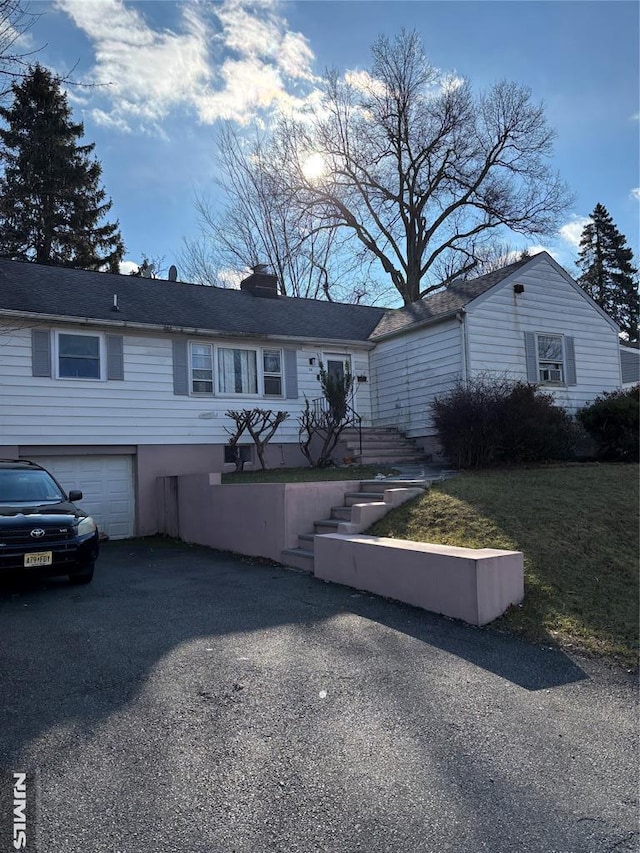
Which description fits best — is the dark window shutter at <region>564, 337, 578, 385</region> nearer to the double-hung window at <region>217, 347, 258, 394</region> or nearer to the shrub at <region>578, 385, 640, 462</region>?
the shrub at <region>578, 385, 640, 462</region>

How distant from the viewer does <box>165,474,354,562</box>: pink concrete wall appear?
8906mm

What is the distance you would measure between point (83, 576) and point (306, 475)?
493 cm

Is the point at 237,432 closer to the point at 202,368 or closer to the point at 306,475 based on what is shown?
the point at 202,368

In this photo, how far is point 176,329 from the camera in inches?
526

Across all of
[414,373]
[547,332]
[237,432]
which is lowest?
[237,432]

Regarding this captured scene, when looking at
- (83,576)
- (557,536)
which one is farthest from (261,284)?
(557,536)

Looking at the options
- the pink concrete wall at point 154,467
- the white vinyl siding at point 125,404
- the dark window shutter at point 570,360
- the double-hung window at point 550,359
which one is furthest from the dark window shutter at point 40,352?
the dark window shutter at point 570,360

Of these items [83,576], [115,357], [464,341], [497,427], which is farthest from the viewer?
[464,341]

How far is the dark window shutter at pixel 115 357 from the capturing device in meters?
13.0

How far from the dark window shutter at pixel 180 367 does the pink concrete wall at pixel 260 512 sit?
292cm

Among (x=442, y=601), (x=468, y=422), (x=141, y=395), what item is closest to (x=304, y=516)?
(x=442, y=601)

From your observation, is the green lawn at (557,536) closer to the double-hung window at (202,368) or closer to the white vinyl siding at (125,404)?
the white vinyl siding at (125,404)

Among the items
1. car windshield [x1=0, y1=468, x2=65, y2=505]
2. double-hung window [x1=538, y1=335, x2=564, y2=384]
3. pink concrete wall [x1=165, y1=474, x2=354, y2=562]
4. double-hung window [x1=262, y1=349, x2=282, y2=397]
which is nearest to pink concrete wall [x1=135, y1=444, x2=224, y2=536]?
pink concrete wall [x1=165, y1=474, x2=354, y2=562]

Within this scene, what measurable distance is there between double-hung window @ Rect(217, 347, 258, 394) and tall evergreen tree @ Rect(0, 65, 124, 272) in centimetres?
1487
